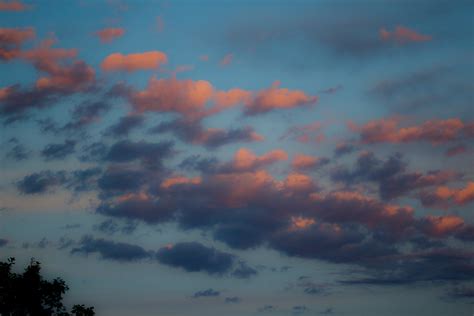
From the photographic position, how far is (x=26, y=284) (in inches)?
3691

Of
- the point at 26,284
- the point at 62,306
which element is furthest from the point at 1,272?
the point at 62,306

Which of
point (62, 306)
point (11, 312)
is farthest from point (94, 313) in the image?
point (11, 312)

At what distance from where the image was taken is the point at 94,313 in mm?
98562

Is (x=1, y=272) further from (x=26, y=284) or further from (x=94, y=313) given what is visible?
(x=94, y=313)

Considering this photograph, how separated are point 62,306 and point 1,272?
942cm

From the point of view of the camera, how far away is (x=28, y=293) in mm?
93875

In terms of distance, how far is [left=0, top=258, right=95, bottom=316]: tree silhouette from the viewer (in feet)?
304

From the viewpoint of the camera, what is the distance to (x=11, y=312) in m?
93.0

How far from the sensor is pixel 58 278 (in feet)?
315

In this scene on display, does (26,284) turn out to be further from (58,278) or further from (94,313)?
(94,313)

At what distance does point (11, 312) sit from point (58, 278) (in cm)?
729

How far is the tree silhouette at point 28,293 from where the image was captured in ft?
304

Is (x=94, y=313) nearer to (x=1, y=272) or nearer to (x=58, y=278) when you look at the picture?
(x=58, y=278)

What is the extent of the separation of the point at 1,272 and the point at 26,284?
3.57m
